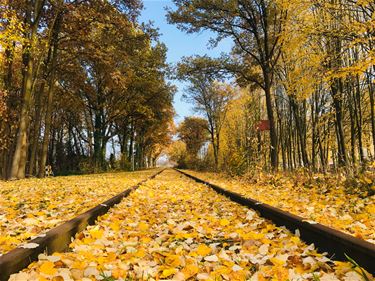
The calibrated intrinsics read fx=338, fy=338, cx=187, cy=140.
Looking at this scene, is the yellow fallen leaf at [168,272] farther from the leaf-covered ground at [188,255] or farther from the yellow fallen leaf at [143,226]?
the yellow fallen leaf at [143,226]

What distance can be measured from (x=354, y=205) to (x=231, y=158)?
38.8 feet

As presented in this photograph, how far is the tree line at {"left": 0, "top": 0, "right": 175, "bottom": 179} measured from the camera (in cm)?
1579

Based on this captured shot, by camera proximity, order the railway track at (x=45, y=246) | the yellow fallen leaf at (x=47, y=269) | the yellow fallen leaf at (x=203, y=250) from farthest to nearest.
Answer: the yellow fallen leaf at (x=203, y=250)
the yellow fallen leaf at (x=47, y=269)
the railway track at (x=45, y=246)

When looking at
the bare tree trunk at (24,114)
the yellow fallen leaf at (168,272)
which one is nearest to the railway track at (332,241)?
the yellow fallen leaf at (168,272)

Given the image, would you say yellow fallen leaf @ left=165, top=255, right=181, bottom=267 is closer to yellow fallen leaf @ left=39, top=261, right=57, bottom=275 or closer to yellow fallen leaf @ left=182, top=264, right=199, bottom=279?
yellow fallen leaf @ left=182, top=264, right=199, bottom=279

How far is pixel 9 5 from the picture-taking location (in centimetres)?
1622

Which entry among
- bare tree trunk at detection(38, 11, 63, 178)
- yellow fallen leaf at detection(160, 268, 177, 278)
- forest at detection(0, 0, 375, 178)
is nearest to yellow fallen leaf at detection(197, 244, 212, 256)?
yellow fallen leaf at detection(160, 268, 177, 278)

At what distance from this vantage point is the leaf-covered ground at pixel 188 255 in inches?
100

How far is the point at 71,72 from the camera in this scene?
2197 cm

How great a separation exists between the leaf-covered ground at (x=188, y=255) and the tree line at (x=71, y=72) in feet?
35.9

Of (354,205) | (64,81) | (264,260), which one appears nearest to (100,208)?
(264,260)

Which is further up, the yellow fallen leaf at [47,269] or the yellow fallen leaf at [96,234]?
the yellow fallen leaf at [47,269]

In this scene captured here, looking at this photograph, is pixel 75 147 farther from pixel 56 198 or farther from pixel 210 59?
pixel 56 198

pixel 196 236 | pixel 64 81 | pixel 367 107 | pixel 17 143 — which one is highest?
pixel 64 81
